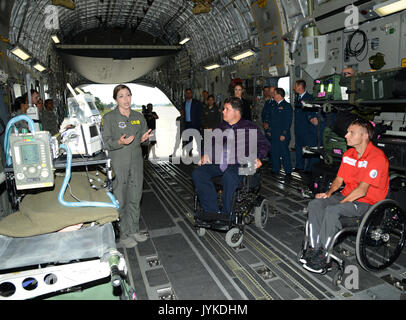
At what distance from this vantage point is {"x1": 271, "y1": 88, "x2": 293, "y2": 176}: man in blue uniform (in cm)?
664

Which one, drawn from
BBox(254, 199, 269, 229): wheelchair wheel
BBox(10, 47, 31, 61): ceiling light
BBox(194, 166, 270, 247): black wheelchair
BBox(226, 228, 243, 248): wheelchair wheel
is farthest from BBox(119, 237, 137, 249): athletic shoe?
BBox(10, 47, 31, 61): ceiling light

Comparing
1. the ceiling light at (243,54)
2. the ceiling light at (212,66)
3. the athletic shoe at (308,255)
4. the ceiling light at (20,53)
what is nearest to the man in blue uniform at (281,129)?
the ceiling light at (243,54)

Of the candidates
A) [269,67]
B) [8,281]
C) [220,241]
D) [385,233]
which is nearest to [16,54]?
[269,67]

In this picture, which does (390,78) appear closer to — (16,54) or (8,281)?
(8,281)

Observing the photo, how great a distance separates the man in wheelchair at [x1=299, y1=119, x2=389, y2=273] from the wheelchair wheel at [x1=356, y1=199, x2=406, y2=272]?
163 millimetres

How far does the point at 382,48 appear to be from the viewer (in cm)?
501

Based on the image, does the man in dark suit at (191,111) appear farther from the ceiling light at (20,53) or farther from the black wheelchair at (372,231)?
the black wheelchair at (372,231)

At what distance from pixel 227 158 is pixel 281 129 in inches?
132

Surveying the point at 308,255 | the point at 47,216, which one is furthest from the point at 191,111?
the point at 47,216

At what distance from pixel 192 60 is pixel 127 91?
43.2 feet

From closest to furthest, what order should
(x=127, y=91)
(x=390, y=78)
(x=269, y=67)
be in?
(x=127, y=91) < (x=390, y=78) < (x=269, y=67)

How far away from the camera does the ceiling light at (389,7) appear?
4.49 m

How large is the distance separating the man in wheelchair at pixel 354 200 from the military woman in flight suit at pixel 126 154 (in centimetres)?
199

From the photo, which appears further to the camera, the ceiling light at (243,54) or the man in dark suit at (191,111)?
the ceiling light at (243,54)
